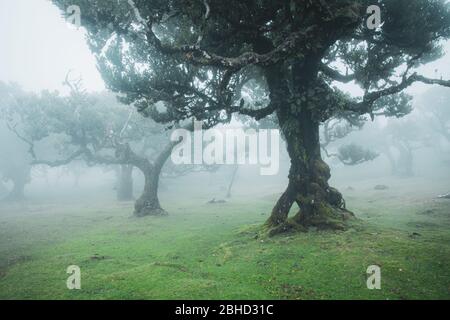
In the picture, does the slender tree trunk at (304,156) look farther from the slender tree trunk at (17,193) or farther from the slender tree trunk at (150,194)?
the slender tree trunk at (17,193)

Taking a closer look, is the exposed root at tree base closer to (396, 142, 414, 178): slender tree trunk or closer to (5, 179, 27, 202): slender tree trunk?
(5, 179, 27, 202): slender tree trunk

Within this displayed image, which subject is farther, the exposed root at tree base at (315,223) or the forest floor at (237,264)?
the exposed root at tree base at (315,223)

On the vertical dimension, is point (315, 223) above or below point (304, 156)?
below

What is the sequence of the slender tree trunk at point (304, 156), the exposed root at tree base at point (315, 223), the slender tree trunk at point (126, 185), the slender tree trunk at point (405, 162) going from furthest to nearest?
the slender tree trunk at point (405, 162), the slender tree trunk at point (126, 185), the slender tree trunk at point (304, 156), the exposed root at tree base at point (315, 223)

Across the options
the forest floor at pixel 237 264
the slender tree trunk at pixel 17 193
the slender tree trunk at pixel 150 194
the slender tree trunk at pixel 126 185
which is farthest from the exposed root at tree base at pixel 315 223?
the slender tree trunk at pixel 17 193

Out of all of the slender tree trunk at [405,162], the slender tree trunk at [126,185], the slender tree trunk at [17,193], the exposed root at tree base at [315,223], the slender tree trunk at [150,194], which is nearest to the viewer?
the exposed root at tree base at [315,223]

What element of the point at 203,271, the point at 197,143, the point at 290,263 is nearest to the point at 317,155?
the point at 290,263

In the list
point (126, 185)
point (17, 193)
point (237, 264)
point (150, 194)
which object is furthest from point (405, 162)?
point (17, 193)

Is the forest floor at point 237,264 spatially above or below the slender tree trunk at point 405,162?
below

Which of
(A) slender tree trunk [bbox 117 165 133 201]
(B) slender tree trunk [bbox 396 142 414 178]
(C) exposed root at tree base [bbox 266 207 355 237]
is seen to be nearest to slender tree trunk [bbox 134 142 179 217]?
(C) exposed root at tree base [bbox 266 207 355 237]

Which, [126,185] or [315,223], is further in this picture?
[126,185]

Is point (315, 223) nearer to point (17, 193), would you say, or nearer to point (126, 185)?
point (126, 185)

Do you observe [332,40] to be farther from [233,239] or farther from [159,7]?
[233,239]
